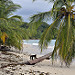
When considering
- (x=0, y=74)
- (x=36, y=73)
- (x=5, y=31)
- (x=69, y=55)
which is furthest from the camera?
(x=5, y=31)

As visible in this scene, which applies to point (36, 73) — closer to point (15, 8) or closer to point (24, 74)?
point (24, 74)

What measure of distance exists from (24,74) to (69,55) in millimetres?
3115

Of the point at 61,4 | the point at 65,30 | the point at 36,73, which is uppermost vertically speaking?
the point at 61,4

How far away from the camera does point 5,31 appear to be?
10.4 meters

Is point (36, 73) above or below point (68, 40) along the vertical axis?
below

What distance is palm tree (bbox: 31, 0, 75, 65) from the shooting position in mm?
7688

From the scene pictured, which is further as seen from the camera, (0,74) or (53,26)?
(53,26)

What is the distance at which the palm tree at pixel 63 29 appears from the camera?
25.2 ft

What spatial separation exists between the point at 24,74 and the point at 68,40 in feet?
9.69

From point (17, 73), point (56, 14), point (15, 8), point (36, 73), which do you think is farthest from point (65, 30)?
point (15, 8)

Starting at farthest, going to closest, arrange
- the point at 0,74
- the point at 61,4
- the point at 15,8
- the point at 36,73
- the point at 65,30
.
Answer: the point at 15,8 → the point at 61,4 → the point at 65,30 → the point at 36,73 → the point at 0,74

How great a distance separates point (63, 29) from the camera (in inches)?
316

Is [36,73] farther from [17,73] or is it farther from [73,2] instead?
[73,2]

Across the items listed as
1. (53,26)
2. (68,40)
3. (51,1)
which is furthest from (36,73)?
(51,1)
